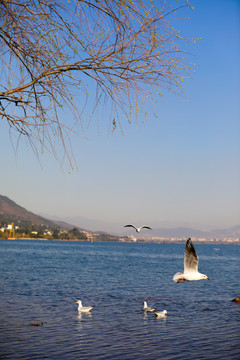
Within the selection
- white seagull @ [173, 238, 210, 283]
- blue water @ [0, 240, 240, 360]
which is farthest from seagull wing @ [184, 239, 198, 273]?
blue water @ [0, 240, 240, 360]

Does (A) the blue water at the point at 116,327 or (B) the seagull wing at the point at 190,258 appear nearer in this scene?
(B) the seagull wing at the point at 190,258

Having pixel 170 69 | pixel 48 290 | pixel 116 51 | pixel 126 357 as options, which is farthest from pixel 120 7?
pixel 48 290

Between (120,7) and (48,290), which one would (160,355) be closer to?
(120,7)

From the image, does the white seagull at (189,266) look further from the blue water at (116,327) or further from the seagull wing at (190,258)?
the blue water at (116,327)

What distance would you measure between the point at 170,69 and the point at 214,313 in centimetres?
1884

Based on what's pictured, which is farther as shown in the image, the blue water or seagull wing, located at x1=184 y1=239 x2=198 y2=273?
the blue water

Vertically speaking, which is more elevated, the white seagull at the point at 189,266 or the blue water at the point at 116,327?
the white seagull at the point at 189,266

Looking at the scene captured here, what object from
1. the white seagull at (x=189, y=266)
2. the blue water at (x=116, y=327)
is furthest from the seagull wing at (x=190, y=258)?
the blue water at (x=116, y=327)

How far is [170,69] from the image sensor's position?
6234mm

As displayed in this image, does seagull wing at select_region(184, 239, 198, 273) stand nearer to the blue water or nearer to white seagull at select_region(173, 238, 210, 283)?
white seagull at select_region(173, 238, 210, 283)

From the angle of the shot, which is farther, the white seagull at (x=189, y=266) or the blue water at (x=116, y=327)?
the blue water at (x=116, y=327)

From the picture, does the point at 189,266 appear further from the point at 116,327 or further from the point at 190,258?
the point at 116,327

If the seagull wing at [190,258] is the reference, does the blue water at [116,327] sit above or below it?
below

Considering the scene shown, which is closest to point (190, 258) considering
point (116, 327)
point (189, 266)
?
point (189, 266)
